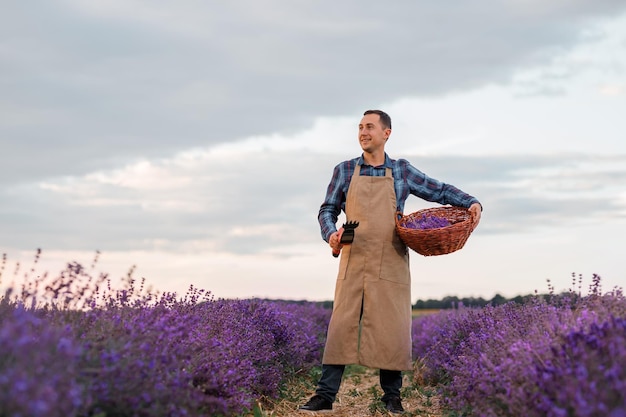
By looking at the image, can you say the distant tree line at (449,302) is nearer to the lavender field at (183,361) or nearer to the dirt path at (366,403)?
the dirt path at (366,403)

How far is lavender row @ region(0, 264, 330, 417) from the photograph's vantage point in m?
2.86

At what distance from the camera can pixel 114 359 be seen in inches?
134

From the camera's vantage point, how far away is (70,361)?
3139mm

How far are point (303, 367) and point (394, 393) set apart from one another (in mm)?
2222

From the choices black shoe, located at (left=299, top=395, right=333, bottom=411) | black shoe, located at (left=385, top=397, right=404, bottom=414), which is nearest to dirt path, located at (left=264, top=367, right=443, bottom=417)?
black shoe, located at (left=385, top=397, right=404, bottom=414)

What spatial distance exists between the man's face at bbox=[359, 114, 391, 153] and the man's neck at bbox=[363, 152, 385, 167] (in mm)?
58

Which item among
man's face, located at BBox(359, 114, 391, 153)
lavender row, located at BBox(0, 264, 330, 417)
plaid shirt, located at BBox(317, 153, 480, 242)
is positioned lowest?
lavender row, located at BBox(0, 264, 330, 417)

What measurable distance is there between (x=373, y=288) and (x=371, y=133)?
4.16 feet

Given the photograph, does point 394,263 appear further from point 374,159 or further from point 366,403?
point 366,403

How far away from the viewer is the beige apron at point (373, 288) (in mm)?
5777

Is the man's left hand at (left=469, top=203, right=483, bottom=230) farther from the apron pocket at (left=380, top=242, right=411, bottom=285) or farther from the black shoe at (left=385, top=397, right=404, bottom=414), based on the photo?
the black shoe at (left=385, top=397, right=404, bottom=414)

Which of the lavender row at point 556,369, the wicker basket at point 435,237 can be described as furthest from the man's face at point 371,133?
the lavender row at point 556,369

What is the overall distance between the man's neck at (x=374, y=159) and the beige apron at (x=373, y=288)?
0.18 metres

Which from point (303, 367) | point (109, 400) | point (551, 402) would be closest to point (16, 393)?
point (109, 400)
